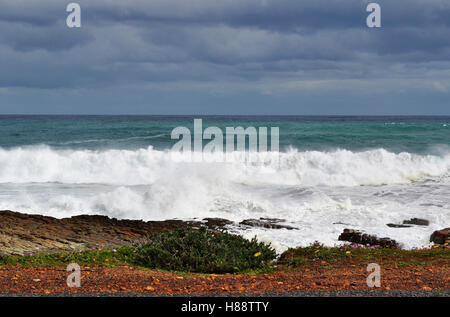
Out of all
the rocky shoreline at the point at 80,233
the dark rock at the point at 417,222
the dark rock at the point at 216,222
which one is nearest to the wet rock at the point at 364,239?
the rocky shoreline at the point at 80,233

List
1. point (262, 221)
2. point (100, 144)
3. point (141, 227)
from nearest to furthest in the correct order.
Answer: point (141, 227), point (262, 221), point (100, 144)

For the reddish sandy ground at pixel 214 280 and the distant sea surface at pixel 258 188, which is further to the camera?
the distant sea surface at pixel 258 188

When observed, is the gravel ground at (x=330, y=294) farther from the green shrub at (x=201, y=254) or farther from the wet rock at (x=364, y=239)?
the wet rock at (x=364, y=239)

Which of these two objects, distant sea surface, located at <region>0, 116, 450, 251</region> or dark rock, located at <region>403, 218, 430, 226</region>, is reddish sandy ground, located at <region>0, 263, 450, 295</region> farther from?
dark rock, located at <region>403, 218, 430, 226</region>

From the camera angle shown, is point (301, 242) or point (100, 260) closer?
point (100, 260)

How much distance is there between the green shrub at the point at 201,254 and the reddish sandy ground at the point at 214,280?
46 centimetres

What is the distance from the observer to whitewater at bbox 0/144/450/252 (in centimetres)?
1509

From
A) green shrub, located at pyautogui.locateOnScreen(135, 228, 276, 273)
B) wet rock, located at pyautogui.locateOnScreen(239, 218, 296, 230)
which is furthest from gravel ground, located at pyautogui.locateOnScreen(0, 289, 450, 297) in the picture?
wet rock, located at pyautogui.locateOnScreen(239, 218, 296, 230)

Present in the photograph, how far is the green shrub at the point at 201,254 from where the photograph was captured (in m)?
9.08

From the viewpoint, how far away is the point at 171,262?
9.29m

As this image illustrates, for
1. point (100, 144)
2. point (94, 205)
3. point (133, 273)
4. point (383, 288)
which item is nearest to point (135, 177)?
point (94, 205)

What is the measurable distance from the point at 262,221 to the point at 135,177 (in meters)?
14.6

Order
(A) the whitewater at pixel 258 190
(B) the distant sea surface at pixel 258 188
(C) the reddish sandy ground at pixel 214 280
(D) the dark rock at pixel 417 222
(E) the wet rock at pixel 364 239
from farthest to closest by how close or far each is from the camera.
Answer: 1. (B) the distant sea surface at pixel 258 188
2. (A) the whitewater at pixel 258 190
3. (D) the dark rock at pixel 417 222
4. (E) the wet rock at pixel 364 239
5. (C) the reddish sandy ground at pixel 214 280
